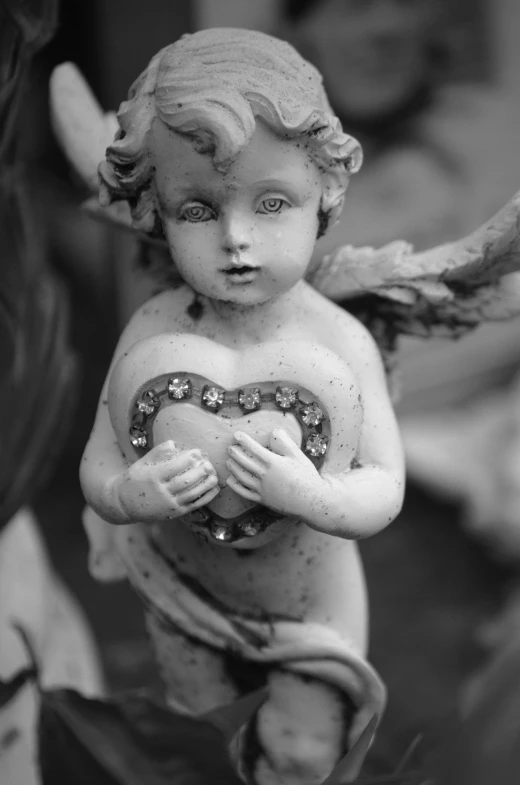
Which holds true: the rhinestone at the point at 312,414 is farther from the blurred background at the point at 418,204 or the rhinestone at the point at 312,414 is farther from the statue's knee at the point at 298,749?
the blurred background at the point at 418,204

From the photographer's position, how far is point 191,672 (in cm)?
108

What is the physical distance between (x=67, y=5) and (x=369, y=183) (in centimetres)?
89

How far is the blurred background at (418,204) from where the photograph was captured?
2273mm

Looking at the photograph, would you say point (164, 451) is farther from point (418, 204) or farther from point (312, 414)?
point (418, 204)

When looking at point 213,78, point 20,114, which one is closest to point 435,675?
point 20,114

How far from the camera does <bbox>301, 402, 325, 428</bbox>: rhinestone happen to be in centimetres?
88

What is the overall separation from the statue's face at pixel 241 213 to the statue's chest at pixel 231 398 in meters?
0.05

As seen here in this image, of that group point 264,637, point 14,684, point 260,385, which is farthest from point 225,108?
point 14,684

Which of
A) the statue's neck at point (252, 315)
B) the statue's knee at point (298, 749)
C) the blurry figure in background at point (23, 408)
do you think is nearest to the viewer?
→ the statue's neck at point (252, 315)

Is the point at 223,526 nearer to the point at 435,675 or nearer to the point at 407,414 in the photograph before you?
the point at 435,675

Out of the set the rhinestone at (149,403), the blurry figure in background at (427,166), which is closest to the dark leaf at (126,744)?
the rhinestone at (149,403)

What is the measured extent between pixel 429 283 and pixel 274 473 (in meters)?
0.24

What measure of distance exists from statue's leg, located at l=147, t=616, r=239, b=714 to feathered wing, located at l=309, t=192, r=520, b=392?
0.34 meters

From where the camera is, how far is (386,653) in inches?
77.0
